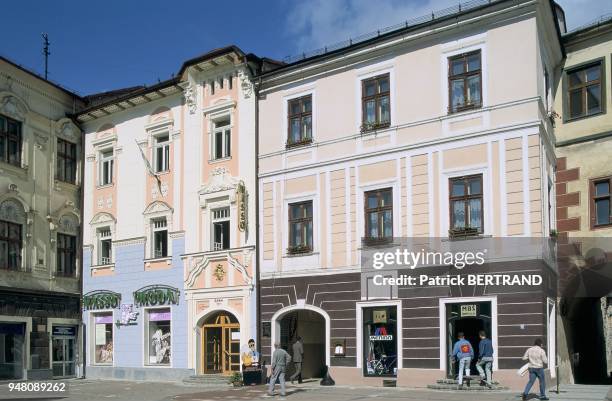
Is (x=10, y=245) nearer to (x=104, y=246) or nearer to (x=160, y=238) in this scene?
(x=104, y=246)

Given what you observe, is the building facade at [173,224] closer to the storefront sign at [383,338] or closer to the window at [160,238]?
the window at [160,238]

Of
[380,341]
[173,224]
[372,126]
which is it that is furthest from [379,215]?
[173,224]

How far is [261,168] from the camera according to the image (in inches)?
1173

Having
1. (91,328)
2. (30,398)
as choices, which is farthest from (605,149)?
(91,328)

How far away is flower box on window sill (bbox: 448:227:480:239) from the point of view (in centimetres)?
2419

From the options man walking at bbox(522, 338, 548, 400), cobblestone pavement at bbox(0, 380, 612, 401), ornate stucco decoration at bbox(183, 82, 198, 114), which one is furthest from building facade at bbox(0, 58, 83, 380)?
man walking at bbox(522, 338, 548, 400)

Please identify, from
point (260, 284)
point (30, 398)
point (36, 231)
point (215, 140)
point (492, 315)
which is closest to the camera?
point (492, 315)

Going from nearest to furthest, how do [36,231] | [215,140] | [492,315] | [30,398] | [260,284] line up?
[492,315], [30,398], [260,284], [215,140], [36,231]

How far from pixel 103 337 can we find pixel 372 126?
15.5m

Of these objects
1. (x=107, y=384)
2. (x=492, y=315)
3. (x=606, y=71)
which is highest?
(x=606, y=71)

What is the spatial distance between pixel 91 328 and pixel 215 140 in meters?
10.1

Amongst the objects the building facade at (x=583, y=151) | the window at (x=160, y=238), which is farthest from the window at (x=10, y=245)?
the building facade at (x=583, y=151)

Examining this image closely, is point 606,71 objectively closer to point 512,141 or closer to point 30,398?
point 512,141

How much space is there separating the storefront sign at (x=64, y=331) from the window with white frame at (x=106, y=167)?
20.6 feet
